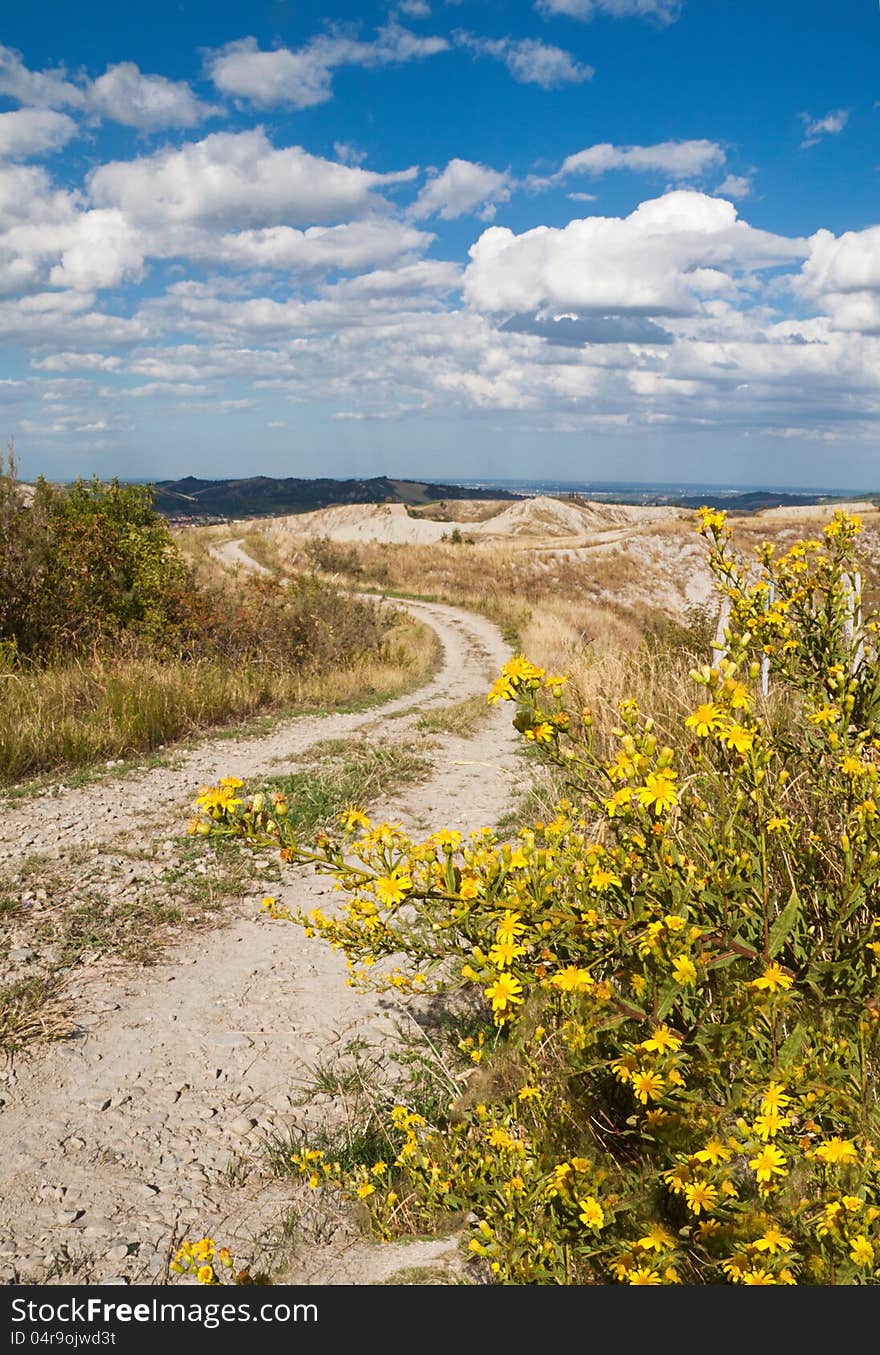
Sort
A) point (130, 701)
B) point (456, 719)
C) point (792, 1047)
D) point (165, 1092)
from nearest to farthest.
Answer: point (792, 1047), point (165, 1092), point (130, 701), point (456, 719)

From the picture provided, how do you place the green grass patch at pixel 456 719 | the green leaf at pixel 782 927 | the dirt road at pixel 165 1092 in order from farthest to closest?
the green grass patch at pixel 456 719 < the dirt road at pixel 165 1092 < the green leaf at pixel 782 927

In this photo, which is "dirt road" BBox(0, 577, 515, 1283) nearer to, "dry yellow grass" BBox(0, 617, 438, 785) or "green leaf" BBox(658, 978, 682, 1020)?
"green leaf" BBox(658, 978, 682, 1020)

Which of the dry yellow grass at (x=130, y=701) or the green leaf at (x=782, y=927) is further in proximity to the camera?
the dry yellow grass at (x=130, y=701)

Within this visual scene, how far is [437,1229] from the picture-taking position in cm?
271

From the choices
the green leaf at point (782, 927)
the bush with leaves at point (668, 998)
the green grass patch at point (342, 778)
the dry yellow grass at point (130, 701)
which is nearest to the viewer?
the bush with leaves at point (668, 998)

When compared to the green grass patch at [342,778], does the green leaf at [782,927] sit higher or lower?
higher

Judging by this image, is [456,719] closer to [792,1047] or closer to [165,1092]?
[165,1092]

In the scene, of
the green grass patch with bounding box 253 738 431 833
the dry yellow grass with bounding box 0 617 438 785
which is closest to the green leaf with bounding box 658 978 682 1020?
the green grass patch with bounding box 253 738 431 833

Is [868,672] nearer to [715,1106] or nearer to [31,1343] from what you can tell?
[715,1106]

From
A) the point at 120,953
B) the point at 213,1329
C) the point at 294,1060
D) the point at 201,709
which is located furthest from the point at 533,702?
the point at 201,709

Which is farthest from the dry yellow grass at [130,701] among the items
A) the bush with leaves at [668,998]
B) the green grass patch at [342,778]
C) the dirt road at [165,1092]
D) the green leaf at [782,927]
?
the green leaf at [782,927]

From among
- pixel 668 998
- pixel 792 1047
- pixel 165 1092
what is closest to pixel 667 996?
pixel 668 998

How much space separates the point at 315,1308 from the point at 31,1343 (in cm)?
75

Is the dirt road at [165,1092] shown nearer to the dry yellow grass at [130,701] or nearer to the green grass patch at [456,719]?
the dry yellow grass at [130,701]
